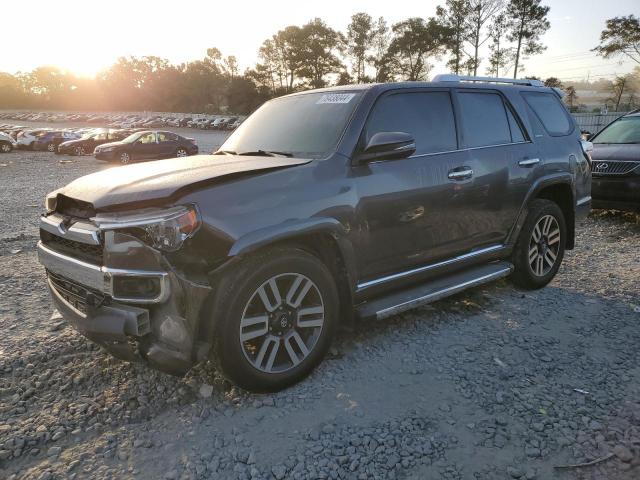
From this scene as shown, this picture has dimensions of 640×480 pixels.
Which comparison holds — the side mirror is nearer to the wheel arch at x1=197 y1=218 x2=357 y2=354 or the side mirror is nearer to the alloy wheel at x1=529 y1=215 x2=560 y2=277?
the wheel arch at x1=197 y1=218 x2=357 y2=354

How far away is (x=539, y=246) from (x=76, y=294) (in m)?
4.10

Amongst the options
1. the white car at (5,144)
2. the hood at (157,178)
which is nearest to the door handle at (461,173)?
the hood at (157,178)

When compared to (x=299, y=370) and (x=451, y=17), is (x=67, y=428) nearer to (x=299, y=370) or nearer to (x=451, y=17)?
(x=299, y=370)

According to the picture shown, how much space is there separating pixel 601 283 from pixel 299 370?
367 cm

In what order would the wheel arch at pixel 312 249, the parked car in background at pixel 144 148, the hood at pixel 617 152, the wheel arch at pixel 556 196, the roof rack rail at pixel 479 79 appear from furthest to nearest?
the parked car in background at pixel 144 148
the hood at pixel 617 152
the wheel arch at pixel 556 196
the roof rack rail at pixel 479 79
the wheel arch at pixel 312 249

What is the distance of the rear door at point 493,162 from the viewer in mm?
4082

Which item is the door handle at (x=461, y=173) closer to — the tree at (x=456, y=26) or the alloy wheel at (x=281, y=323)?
the alloy wheel at (x=281, y=323)

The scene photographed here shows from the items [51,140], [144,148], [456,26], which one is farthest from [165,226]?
[456,26]

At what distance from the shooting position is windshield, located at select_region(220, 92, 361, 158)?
3492 millimetres

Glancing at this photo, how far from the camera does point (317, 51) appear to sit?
74875 mm

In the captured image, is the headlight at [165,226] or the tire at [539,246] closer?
the headlight at [165,226]

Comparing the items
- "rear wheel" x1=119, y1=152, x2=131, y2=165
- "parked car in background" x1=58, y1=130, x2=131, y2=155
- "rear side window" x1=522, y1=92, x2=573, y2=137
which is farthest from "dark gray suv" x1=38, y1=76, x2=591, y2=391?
"parked car in background" x1=58, y1=130, x2=131, y2=155

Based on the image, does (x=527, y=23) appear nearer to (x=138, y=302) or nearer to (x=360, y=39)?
(x=360, y=39)

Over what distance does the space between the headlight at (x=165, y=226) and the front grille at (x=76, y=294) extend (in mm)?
425
